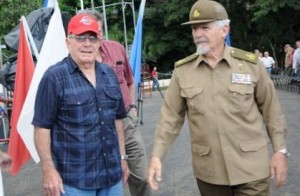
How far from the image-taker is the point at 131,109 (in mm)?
5145

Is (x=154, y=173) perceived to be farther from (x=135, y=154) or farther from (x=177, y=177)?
(x=177, y=177)

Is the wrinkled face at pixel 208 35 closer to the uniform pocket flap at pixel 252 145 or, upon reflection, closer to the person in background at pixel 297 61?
the uniform pocket flap at pixel 252 145

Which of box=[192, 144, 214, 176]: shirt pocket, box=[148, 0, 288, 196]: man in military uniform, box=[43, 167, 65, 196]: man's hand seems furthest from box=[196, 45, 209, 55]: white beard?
box=[43, 167, 65, 196]: man's hand

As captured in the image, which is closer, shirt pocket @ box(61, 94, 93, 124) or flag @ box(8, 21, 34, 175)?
shirt pocket @ box(61, 94, 93, 124)

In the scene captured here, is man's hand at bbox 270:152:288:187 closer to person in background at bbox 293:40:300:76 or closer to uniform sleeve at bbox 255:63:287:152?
uniform sleeve at bbox 255:63:287:152

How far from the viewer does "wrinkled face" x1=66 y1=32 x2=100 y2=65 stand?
364 cm

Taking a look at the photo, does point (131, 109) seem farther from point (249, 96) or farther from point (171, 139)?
point (249, 96)

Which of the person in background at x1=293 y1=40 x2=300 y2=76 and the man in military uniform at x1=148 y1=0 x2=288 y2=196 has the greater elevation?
the man in military uniform at x1=148 y1=0 x2=288 y2=196

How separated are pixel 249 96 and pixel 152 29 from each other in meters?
36.5

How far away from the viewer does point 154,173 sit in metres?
3.54

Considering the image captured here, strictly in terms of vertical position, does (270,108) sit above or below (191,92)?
below

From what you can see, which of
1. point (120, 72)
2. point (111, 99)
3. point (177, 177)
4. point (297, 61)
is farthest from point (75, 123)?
point (297, 61)

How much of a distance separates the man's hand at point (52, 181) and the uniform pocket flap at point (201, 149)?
91cm

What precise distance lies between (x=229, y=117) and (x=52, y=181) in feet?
3.89
